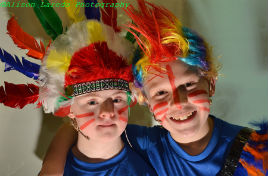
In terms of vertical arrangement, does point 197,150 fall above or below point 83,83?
below

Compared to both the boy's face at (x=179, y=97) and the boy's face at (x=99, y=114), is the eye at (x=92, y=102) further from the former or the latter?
the boy's face at (x=179, y=97)

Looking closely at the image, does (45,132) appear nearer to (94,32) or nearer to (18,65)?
(18,65)

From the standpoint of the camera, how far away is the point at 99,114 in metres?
1.08

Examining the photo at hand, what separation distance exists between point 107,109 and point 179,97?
0.94 feet

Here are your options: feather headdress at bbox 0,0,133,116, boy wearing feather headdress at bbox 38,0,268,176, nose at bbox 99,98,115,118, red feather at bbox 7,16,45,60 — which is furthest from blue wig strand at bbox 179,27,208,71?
red feather at bbox 7,16,45,60

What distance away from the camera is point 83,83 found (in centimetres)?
106

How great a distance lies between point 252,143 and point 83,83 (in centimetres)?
73

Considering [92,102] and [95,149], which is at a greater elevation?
[92,102]

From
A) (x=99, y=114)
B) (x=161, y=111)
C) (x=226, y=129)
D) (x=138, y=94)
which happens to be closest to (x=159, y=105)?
(x=161, y=111)

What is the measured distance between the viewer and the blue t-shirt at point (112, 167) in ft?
3.93

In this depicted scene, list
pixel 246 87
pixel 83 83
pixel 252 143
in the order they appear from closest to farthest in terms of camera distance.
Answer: pixel 83 83 < pixel 252 143 < pixel 246 87

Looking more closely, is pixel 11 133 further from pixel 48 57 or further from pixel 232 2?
pixel 232 2

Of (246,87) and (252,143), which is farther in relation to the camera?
(246,87)

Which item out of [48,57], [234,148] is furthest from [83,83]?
[234,148]
